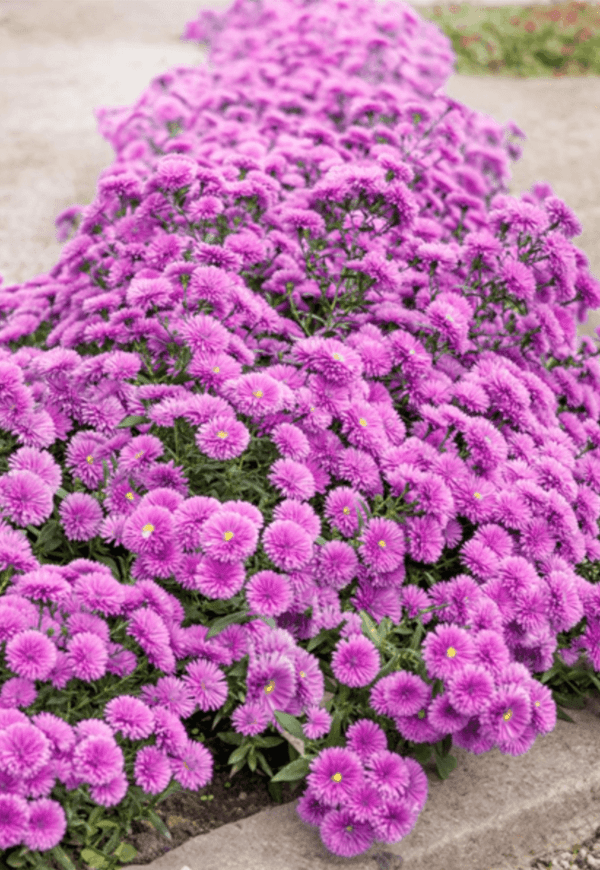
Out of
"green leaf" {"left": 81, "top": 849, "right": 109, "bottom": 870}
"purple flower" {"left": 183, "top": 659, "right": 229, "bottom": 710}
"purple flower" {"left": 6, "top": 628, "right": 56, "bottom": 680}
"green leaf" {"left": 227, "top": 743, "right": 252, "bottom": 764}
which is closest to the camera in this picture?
"purple flower" {"left": 6, "top": 628, "right": 56, "bottom": 680}

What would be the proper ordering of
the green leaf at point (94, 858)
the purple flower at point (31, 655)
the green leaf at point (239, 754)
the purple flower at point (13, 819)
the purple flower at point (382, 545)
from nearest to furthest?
the purple flower at point (13, 819), the purple flower at point (31, 655), the green leaf at point (94, 858), the green leaf at point (239, 754), the purple flower at point (382, 545)

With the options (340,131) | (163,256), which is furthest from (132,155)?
(163,256)

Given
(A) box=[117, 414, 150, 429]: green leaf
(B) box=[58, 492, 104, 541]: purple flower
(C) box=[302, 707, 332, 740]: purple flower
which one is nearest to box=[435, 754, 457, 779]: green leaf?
(C) box=[302, 707, 332, 740]: purple flower

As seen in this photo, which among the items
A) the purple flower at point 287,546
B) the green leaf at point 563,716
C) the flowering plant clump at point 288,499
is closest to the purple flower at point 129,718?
the flowering plant clump at point 288,499

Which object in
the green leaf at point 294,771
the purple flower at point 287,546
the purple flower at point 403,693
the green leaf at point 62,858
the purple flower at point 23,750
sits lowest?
the green leaf at point 62,858

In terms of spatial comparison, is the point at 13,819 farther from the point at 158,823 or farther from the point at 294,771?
the point at 294,771

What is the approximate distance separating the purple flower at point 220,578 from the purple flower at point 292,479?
0.26 metres

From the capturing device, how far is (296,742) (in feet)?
7.54

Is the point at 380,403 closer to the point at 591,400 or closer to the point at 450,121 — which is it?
the point at 591,400

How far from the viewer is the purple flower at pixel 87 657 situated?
194 centimetres

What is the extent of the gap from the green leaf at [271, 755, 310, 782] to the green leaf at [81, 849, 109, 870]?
398 millimetres

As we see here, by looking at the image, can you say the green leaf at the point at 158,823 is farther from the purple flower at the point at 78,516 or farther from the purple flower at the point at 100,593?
the purple flower at the point at 78,516

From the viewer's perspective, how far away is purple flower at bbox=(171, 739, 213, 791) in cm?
200

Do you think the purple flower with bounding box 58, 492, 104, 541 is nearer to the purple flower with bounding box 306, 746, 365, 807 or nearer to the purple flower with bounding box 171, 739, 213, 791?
the purple flower with bounding box 171, 739, 213, 791
